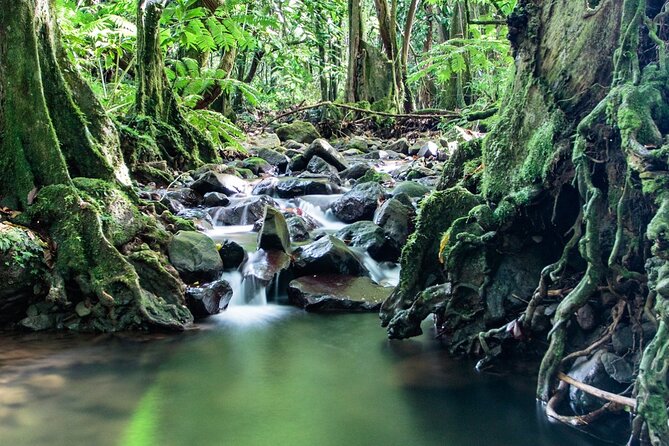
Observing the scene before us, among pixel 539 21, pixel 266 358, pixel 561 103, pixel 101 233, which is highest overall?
pixel 539 21

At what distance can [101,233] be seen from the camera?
18.4 feet

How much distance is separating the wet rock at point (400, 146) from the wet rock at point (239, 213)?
736 cm

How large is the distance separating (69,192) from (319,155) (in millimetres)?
7998

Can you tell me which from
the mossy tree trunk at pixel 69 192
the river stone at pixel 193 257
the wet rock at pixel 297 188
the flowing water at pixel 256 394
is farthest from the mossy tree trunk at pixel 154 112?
the flowing water at pixel 256 394

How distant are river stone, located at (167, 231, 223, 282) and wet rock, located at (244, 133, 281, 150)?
9.42 meters

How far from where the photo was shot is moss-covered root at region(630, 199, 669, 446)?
2764mm

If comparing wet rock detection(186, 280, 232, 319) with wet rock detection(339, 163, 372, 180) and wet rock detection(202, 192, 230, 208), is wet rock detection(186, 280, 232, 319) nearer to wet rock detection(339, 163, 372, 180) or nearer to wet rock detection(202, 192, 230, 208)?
wet rock detection(202, 192, 230, 208)

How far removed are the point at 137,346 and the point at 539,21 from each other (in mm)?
4313

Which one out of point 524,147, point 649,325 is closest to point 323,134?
point 524,147

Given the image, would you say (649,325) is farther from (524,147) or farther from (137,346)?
(137,346)

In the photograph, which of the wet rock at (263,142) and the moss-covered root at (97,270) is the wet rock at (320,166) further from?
the moss-covered root at (97,270)

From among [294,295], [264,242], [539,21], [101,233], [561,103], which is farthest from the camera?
[264,242]

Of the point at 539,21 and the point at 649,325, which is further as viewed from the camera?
the point at 539,21

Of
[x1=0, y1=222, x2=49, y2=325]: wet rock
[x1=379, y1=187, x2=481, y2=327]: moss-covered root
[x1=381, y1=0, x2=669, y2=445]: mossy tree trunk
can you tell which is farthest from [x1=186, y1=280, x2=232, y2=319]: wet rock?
[x1=379, y1=187, x2=481, y2=327]: moss-covered root
